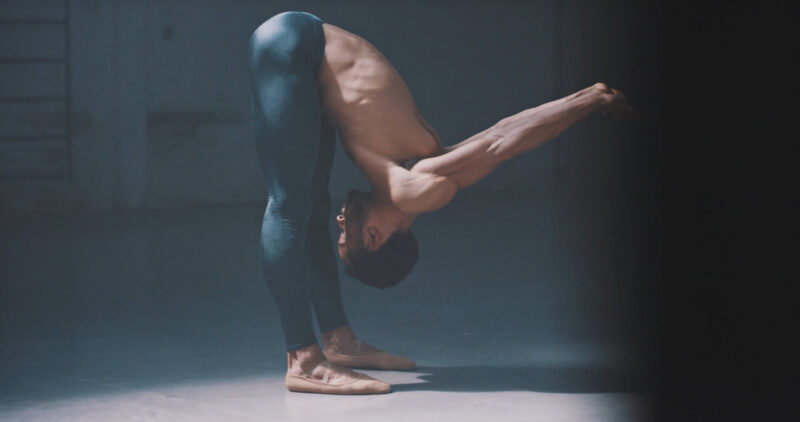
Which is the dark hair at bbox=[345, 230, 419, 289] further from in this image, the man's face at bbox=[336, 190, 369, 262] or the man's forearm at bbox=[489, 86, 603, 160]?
the man's forearm at bbox=[489, 86, 603, 160]

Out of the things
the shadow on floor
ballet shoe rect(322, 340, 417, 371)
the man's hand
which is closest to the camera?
the man's hand

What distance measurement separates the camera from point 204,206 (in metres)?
9.31

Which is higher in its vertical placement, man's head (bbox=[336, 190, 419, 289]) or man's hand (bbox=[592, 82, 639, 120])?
man's hand (bbox=[592, 82, 639, 120])

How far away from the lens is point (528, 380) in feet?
12.7

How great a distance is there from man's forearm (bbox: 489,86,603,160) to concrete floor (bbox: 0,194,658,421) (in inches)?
24.4

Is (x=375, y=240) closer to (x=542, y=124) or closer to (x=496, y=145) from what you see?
(x=496, y=145)

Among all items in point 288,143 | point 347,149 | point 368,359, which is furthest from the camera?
point 368,359

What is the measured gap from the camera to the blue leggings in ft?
11.9


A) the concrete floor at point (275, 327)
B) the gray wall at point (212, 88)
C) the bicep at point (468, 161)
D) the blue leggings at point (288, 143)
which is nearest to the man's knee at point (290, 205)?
the blue leggings at point (288, 143)

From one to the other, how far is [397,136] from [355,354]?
30.9 inches

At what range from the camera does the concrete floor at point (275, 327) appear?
355cm

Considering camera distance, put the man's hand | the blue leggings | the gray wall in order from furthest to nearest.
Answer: the gray wall < the blue leggings < the man's hand

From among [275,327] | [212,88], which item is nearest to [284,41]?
[275,327]

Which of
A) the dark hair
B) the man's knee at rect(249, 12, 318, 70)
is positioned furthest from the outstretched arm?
the man's knee at rect(249, 12, 318, 70)
